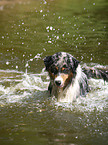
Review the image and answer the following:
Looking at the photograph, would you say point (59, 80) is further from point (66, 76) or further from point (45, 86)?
point (45, 86)

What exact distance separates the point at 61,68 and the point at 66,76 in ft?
0.69

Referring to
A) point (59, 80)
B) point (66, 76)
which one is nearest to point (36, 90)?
point (66, 76)

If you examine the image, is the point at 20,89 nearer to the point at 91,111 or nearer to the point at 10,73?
the point at 10,73

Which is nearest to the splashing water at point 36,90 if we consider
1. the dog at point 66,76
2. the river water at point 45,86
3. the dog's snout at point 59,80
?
the river water at point 45,86

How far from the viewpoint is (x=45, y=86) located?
7582mm

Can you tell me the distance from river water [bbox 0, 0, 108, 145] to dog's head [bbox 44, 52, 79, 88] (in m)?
0.53

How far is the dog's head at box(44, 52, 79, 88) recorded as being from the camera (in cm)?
603

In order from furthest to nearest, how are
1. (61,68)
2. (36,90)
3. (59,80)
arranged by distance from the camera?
(36,90) < (61,68) < (59,80)

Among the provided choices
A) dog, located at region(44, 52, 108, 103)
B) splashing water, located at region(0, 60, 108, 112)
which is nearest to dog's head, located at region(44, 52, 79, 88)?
dog, located at region(44, 52, 108, 103)

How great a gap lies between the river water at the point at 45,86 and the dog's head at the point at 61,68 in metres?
0.53

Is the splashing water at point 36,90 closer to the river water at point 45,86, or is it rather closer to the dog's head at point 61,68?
the river water at point 45,86

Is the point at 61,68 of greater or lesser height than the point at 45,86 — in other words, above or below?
above

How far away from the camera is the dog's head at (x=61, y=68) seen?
6.03 m

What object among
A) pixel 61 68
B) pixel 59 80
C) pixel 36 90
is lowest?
pixel 36 90
